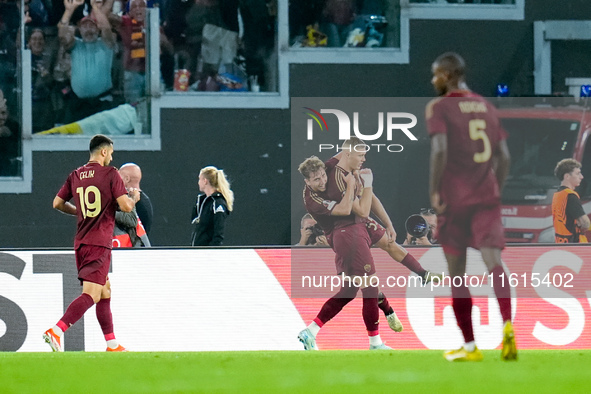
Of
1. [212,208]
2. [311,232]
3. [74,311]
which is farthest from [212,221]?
[74,311]

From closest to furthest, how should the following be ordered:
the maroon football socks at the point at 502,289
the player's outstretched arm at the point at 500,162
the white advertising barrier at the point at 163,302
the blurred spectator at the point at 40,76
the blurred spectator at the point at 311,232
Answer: the maroon football socks at the point at 502,289 → the player's outstretched arm at the point at 500,162 → the white advertising barrier at the point at 163,302 → the blurred spectator at the point at 311,232 → the blurred spectator at the point at 40,76

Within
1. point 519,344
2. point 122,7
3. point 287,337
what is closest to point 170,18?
point 122,7

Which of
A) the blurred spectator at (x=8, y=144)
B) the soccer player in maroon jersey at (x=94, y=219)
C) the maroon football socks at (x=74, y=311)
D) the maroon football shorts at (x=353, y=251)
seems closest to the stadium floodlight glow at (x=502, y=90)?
the maroon football shorts at (x=353, y=251)

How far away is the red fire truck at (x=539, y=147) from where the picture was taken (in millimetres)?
12461

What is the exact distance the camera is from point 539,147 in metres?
12.9

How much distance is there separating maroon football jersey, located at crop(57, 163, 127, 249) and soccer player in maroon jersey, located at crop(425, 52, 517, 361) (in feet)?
9.19

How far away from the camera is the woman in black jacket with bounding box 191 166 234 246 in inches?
392

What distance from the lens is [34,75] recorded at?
41.8 feet

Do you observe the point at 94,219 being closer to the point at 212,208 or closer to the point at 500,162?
the point at 212,208

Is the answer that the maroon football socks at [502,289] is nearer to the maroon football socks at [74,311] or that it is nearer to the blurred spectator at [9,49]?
the maroon football socks at [74,311]

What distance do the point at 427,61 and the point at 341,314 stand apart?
5.91 meters

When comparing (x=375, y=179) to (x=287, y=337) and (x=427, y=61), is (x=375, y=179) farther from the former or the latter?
(x=287, y=337)

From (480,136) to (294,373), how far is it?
184 centimetres

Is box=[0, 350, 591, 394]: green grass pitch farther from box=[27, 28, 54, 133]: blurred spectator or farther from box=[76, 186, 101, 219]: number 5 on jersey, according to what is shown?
box=[27, 28, 54, 133]: blurred spectator
